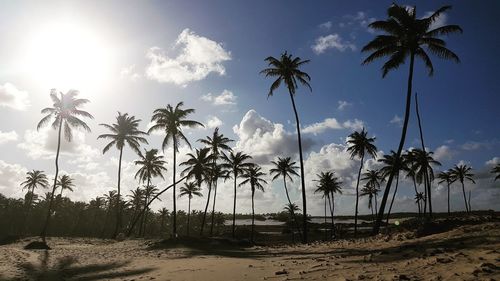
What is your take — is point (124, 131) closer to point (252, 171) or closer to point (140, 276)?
point (252, 171)

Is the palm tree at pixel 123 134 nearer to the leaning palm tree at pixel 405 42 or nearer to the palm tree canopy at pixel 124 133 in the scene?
the palm tree canopy at pixel 124 133

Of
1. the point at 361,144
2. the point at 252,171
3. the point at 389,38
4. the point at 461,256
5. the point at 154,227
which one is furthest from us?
the point at 154,227

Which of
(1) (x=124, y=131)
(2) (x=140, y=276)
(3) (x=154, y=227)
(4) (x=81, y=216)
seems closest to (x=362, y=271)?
(2) (x=140, y=276)

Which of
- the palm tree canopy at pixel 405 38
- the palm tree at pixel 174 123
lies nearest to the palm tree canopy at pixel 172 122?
the palm tree at pixel 174 123

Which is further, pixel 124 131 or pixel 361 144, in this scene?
pixel 361 144

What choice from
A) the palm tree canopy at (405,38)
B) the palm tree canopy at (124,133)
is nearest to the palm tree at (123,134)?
the palm tree canopy at (124,133)

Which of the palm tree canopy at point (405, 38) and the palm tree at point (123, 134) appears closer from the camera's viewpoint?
the palm tree canopy at point (405, 38)

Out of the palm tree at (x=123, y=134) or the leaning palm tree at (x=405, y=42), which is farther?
the palm tree at (x=123, y=134)

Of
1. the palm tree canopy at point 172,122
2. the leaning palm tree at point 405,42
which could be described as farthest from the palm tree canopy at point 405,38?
the palm tree canopy at point 172,122

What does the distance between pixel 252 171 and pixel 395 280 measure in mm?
46137

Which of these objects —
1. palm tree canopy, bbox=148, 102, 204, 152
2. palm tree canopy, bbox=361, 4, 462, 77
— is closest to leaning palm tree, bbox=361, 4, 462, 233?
palm tree canopy, bbox=361, 4, 462, 77

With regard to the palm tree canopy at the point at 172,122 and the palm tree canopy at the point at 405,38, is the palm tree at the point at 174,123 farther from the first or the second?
the palm tree canopy at the point at 405,38

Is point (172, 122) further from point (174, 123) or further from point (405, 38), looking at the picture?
point (405, 38)

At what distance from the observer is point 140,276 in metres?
11.8
